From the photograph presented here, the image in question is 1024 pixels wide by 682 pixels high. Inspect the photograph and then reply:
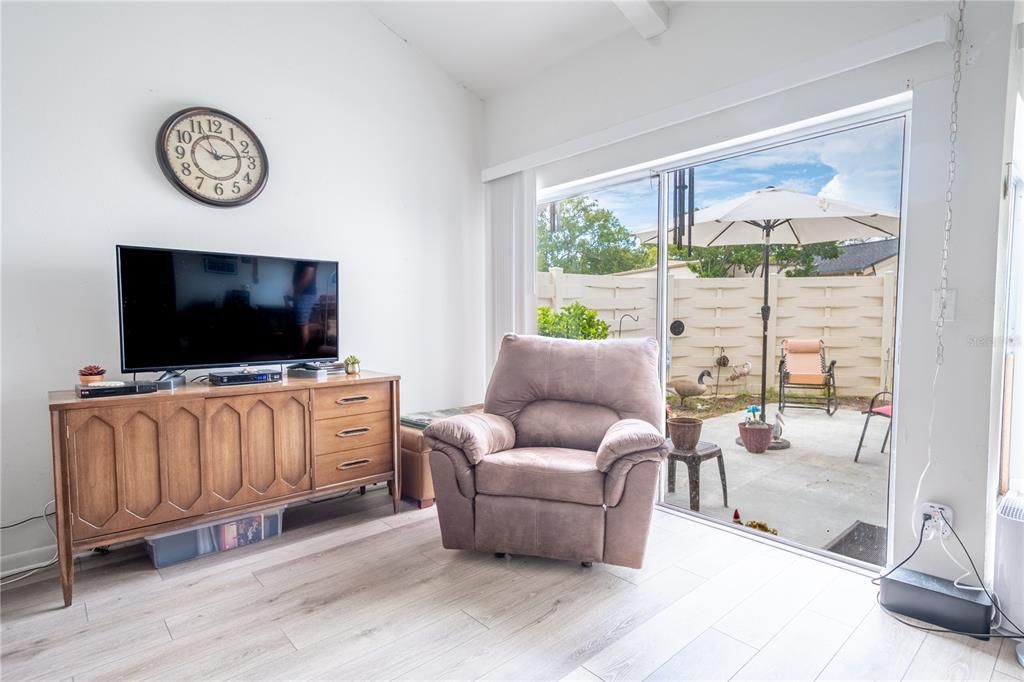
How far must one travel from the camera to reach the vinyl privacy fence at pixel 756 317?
2.37 metres

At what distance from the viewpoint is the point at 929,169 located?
6.47ft

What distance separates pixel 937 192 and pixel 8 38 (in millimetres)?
3791

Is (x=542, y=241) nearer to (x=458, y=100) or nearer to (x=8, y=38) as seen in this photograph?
(x=458, y=100)

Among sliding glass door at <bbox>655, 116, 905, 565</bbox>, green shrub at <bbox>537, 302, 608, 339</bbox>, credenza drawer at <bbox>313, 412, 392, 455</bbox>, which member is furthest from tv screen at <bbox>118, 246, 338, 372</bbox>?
sliding glass door at <bbox>655, 116, 905, 565</bbox>

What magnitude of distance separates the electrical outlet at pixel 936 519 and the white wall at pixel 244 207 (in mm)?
2738

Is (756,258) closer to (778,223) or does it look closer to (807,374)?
(778,223)

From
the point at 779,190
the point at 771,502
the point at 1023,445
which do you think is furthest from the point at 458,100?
the point at 1023,445

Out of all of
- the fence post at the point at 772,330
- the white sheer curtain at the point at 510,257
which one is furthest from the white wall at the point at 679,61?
the fence post at the point at 772,330

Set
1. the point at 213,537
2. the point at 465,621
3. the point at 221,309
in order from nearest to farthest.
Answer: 1. the point at 465,621
2. the point at 213,537
3. the point at 221,309

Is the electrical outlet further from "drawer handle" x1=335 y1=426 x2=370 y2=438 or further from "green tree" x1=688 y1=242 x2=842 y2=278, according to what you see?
"drawer handle" x1=335 y1=426 x2=370 y2=438

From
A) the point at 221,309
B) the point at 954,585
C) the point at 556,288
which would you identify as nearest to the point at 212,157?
the point at 221,309

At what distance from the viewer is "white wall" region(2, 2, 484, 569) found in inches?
89.1

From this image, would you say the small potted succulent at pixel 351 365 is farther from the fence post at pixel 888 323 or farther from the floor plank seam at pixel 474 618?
the fence post at pixel 888 323

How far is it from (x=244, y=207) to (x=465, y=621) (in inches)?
93.4
